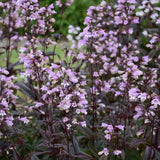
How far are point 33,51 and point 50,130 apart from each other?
807mm

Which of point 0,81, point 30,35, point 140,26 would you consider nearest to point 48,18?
point 30,35

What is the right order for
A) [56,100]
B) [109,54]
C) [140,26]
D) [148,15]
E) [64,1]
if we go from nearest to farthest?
[56,100]
[64,1]
[109,54]
[148,15]
[140,26]

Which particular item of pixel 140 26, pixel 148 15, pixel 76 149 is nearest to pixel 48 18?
pixel 76 149

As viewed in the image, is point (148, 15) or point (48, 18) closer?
point (48, 18)

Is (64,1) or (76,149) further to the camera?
(64,1)

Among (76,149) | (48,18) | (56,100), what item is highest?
(48,18)

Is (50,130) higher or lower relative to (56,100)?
lower

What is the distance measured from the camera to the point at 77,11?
537 cm

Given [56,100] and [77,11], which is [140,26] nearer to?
[77,11]

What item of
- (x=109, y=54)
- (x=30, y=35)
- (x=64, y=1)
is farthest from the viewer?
(x=109, y=54)

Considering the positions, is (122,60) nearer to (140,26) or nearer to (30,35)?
(30,35)

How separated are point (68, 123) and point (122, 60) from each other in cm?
136

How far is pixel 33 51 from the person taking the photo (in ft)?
9.42

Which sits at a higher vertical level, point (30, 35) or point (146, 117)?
point (30, 35)
